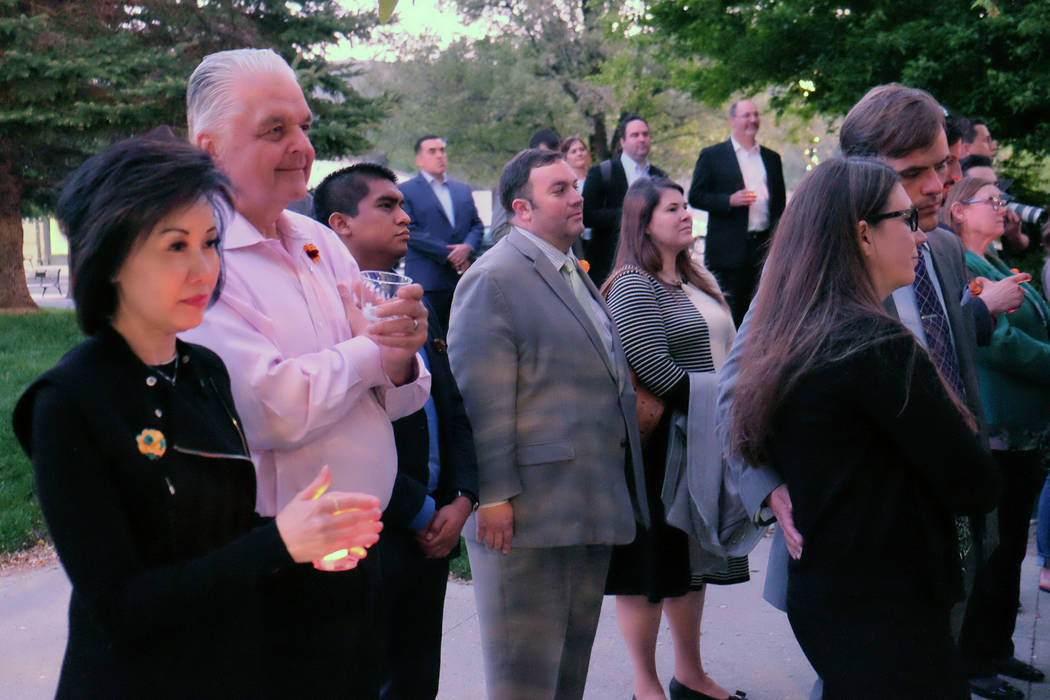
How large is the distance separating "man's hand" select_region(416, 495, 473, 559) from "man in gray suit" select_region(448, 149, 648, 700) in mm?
287

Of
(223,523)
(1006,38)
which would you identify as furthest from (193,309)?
(1006,38)

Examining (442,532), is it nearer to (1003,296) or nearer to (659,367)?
(659,367)

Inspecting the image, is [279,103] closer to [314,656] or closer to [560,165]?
[314,656]

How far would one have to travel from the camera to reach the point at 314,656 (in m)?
2.12

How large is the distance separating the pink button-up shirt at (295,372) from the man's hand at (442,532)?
607 mm

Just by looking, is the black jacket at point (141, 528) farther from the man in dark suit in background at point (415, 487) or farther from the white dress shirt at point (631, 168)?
the white dress shirt at point (631, 168)

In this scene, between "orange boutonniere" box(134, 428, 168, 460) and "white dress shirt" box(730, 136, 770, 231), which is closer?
"orange boutonniere" box(134, 428, 168, 460)

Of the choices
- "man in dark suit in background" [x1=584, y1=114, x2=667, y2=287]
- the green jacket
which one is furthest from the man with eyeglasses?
"man in dark suit in background" [x1=584, y1=114, x2=667, y2=287]

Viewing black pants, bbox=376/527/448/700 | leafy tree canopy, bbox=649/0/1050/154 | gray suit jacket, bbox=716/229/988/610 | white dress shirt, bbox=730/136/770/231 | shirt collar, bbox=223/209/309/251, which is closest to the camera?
shirt collar, bbox=223/209/309/251

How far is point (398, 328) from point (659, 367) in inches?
74.5

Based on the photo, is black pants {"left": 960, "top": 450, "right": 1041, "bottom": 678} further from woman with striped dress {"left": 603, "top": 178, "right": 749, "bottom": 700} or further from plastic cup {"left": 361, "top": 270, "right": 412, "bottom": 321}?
plastic cup {"left": 361, "top": 270, "right": 412, "bottom": 321}

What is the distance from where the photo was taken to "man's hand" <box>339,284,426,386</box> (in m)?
2.26

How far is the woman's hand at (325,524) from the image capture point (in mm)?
1676

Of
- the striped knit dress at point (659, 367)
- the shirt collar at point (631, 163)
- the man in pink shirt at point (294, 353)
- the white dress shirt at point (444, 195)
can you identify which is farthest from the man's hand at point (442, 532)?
the white dress shirt at point (444, 195)
